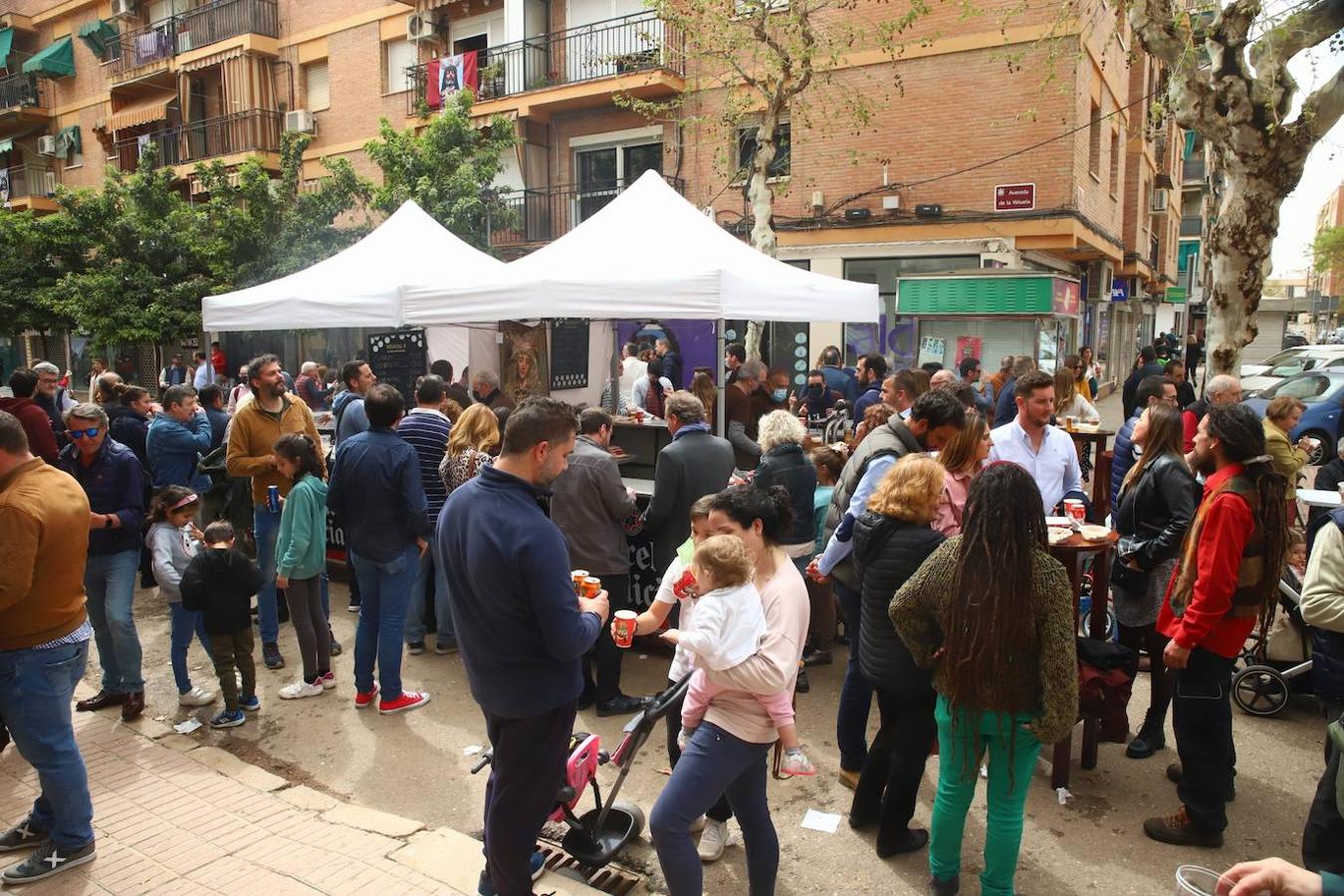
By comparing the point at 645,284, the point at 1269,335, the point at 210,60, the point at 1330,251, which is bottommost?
the point at 645,284

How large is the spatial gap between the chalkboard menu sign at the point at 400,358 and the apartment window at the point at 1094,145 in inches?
505

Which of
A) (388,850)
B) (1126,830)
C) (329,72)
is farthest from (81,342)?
(1126,830)

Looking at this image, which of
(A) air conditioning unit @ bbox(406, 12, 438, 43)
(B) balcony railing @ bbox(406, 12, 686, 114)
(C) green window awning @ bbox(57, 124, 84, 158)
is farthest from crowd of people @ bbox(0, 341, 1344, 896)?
(C) green window awning @ bbox(57, 124, 84, 158)

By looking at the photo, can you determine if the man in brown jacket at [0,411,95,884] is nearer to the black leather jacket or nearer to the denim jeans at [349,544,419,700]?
the denim jeans at [349,544,419,700]

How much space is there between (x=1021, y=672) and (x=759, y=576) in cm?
93

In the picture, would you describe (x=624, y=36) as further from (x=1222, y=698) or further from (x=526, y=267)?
(x=1222, y=698)

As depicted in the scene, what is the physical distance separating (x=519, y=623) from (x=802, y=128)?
15.1m

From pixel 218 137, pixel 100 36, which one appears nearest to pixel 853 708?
pixel 218 137

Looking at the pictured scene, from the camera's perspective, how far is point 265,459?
5918mm

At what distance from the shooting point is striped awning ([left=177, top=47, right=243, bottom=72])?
76.9 feet

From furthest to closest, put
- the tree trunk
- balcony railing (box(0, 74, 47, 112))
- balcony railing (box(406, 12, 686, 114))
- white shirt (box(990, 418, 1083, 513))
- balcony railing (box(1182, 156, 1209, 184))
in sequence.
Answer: balcony railing (box(1182, 156, 1209, 184))
balcony railing (box(0, 74, 47, 112))
balcony railing (box(406, 12, 686, 114))
the tree trunk
white shirt (box(990, 418, 1083, 513))

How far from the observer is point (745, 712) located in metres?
2.90

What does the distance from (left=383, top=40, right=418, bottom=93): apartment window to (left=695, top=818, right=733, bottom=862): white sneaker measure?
824 inches

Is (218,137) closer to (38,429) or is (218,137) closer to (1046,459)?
(38,429)
